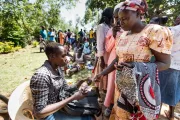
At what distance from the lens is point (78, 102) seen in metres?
1.91

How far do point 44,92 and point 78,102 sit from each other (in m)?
0.49

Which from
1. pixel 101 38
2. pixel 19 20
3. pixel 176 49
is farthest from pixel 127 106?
pixel 19 20

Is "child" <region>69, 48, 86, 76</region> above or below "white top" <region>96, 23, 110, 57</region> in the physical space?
below

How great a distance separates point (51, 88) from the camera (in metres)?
1.66

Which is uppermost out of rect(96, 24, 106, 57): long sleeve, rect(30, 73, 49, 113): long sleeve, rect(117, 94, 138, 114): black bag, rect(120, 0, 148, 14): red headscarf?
rect(120, 0, 148, 14): red headscarf

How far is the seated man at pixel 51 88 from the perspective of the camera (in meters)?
1.52

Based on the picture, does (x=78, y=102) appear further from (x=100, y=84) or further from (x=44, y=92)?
(x=100, y=84)

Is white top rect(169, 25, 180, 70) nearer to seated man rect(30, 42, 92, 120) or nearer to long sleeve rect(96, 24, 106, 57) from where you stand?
long sleeve rect(96, 24, 106, 57)

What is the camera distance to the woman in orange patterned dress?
147cm

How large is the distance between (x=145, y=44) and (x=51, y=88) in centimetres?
94

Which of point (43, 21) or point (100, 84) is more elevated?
point (43, 21)

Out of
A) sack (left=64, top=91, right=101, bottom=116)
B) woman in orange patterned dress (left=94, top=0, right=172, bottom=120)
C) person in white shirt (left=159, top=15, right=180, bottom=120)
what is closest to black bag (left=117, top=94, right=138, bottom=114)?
woman in orange patterned dress (left=94, top=0, right=172, bottom=120)

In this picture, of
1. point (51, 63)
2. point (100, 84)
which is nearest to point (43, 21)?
point (100, 84)

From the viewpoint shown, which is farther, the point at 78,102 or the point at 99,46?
the point at 99,46
